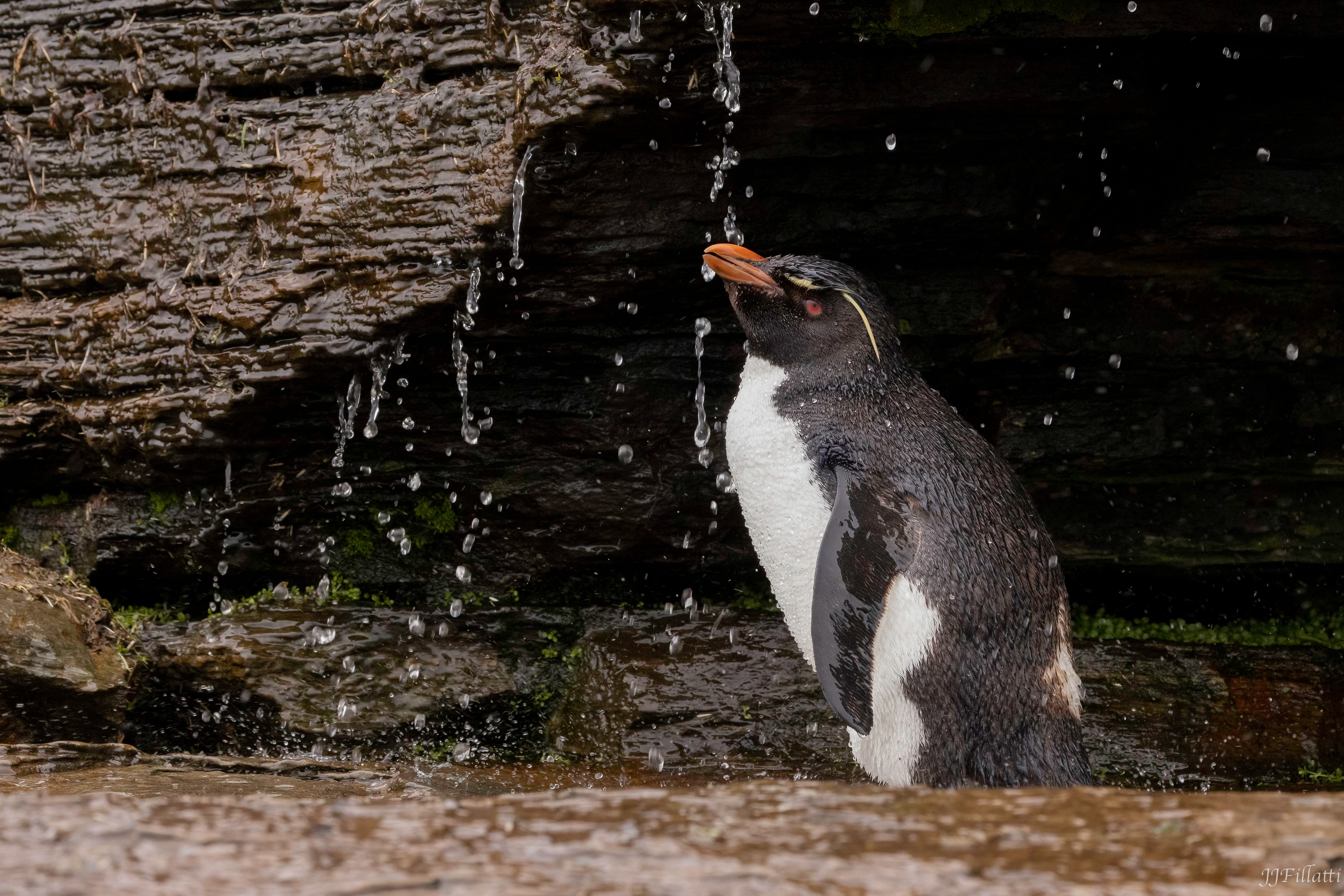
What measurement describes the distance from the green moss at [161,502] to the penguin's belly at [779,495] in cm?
267

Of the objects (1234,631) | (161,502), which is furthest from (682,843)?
(1234,631)

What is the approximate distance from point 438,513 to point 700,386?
Result: 54.9 inches

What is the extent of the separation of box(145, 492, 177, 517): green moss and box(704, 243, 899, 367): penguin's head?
277cm

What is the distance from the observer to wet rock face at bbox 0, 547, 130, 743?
3.87m

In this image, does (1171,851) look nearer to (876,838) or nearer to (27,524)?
(876,838)

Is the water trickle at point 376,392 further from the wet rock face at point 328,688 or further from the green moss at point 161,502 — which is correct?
the green moss at point 161,502

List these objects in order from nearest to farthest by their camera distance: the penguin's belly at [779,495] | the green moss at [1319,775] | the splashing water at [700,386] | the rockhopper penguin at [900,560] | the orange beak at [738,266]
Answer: the rockhopper penguin at [900,560] → the penguin's belly at [779,495] → the orange beak at [738,266] → the green moss at [1319,775] → the splashing water at [700,386]

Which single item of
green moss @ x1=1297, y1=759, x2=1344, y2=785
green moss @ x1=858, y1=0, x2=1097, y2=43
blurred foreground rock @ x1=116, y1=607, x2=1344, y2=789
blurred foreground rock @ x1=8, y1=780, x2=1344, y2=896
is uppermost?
green moss @ x1=858, y1=0, x2=1097, y2=43

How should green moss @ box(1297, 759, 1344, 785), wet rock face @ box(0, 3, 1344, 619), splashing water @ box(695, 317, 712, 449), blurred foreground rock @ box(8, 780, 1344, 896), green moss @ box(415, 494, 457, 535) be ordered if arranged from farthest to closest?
green moss @ box(415, 494, 457, 535) → splashing water @ box(695, 317, 712, 449) → green moss @ box(1297, 759, 1344, 785) → wet rock face @ box(0, 3, 1344, 619) → blurred foreground rock @ box(8, 780, 1344, 896)

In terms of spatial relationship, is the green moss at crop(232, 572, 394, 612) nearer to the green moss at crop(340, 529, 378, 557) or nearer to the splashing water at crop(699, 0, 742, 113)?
the green moss at crop(340, 529, 378, 557)

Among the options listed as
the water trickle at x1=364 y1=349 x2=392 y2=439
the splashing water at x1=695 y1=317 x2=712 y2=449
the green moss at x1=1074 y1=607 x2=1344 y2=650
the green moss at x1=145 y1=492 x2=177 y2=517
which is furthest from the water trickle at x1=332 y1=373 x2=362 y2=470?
the green moss at x1=1074 y1=607 x2=1344 y2=650

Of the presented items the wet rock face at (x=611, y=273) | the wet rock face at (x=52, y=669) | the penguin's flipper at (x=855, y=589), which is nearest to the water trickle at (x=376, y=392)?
the wet rock face at (x=611, y=273)

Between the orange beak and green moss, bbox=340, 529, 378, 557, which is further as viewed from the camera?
green moss, bbox=340, 529, 378, 557

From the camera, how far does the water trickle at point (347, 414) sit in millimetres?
4445
